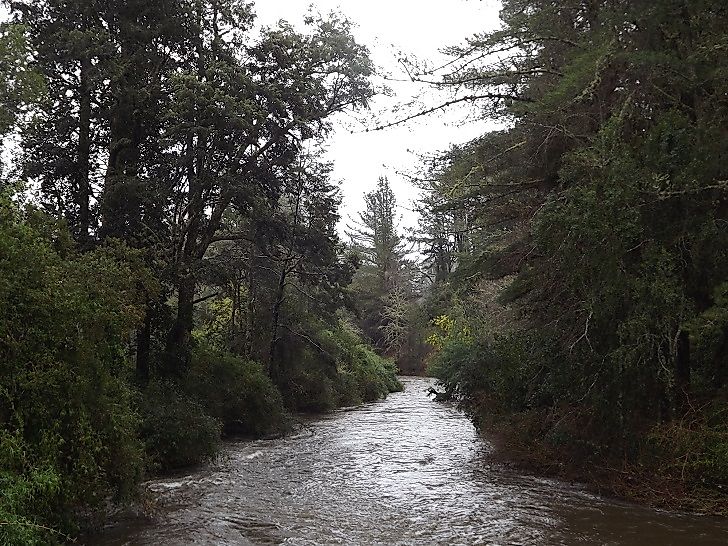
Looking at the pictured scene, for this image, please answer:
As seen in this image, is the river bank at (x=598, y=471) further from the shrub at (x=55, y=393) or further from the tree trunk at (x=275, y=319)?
the tree trunk at (x=275, y=319)

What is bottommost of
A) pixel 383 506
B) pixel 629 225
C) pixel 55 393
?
pixel 383 506

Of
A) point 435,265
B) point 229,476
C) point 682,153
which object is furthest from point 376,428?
point 435,265

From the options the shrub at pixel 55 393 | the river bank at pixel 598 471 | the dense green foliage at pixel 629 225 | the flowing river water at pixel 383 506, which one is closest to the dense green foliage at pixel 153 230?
the shrub at pixel 55 393

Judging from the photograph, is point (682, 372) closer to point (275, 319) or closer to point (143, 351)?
point (143, 351)

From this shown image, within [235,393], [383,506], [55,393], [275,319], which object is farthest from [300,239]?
[55,393]

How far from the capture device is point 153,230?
1588cm

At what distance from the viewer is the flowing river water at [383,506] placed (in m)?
8.54

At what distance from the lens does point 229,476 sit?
12703 millimetres

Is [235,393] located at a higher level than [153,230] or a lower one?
lower

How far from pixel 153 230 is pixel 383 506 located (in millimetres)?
9163

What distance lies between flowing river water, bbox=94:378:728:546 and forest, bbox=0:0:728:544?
66 cm

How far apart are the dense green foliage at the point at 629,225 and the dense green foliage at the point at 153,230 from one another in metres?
7.05

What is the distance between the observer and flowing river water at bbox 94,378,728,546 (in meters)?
8.54

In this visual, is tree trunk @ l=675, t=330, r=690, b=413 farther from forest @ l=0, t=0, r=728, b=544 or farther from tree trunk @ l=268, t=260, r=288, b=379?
tree trunk @ l=268, t=260, r=288, b=379
